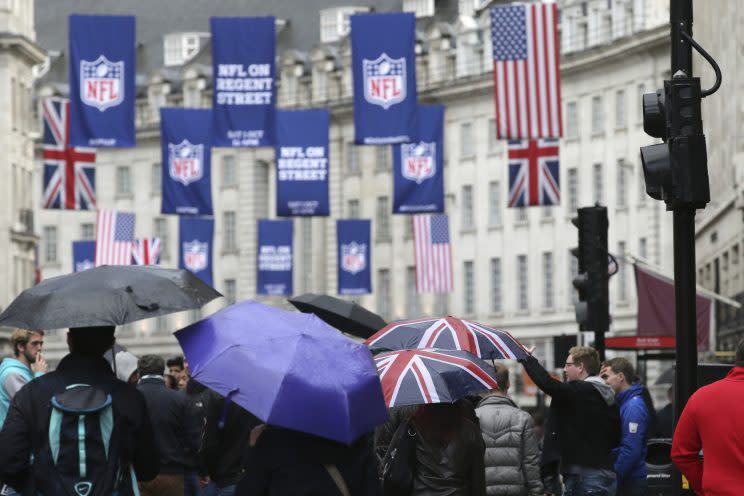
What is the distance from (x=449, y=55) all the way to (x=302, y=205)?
38186 millimetres

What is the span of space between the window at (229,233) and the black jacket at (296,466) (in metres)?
83.6

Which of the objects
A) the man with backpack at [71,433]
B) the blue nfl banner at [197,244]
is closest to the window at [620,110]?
the blue nfl banner at [197,244]

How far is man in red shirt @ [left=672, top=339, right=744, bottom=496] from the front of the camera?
9.67 metres

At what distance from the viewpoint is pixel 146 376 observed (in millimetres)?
14664

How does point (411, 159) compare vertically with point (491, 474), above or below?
above

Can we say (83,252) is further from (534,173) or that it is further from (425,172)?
(534,173)

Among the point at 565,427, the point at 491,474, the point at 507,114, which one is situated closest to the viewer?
the point at 491,474

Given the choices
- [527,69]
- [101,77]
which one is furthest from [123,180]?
[527,69]

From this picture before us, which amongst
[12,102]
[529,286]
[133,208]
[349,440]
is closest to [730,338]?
[12,102]

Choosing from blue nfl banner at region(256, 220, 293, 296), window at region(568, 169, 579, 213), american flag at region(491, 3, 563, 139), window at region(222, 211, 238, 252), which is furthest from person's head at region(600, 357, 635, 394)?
window at region(222, 211, 238, 252)

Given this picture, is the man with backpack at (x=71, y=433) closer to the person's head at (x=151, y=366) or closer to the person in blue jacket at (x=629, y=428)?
the person's head at (x=151, y=366)

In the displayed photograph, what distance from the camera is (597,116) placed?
248ft

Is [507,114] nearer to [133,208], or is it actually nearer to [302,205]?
[302,205]

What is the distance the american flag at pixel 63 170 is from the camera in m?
49.6
